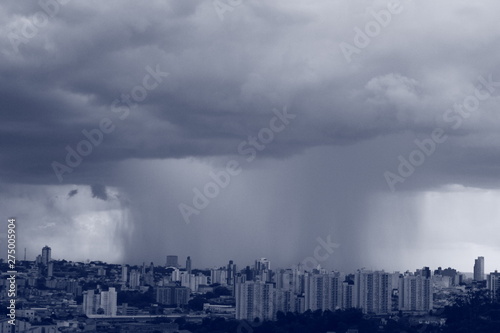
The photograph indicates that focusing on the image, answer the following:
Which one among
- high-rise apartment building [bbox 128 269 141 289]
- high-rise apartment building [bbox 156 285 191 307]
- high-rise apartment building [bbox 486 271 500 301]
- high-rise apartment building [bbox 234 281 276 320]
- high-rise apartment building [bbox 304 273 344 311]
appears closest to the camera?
high-rise apartment building [bbox 234 281 276 320]

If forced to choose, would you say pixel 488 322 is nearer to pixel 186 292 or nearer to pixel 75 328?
pixel 75 328

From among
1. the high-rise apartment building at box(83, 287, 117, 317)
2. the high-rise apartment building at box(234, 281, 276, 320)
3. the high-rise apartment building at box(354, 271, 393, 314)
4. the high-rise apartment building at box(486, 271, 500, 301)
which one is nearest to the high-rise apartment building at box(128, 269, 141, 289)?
the high-rise apartment building at box(83, 287, 117, 317)

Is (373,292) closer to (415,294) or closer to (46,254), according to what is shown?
(415,294)

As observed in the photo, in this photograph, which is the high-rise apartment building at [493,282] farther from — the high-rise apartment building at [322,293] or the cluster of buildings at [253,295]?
the high-rise apartment building at [322,293]

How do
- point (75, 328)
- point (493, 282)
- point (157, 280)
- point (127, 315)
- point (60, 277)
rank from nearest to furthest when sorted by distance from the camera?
1. point (75, 328)
2. point (127, 315)
3. point (493, 282)
4. point (60, 277)
5. point (157, 280)

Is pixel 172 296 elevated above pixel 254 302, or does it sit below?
below

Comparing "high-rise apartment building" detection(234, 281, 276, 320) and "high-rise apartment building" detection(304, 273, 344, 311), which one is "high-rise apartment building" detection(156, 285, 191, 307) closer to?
"high-rise apartment building" detection(304, 273, 344, 311)

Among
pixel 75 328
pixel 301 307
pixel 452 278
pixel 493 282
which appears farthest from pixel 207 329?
pixel 452 278

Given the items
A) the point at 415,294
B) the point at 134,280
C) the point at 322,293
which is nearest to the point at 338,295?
the point at 322,293

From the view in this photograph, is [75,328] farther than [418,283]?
No

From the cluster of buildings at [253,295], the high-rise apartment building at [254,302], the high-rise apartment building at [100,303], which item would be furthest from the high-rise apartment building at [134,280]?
the high-rise apartment building at [254,302]

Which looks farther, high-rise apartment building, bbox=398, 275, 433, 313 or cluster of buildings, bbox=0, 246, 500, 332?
high-rise apartment building, bbox=398, 275, 433, 313
